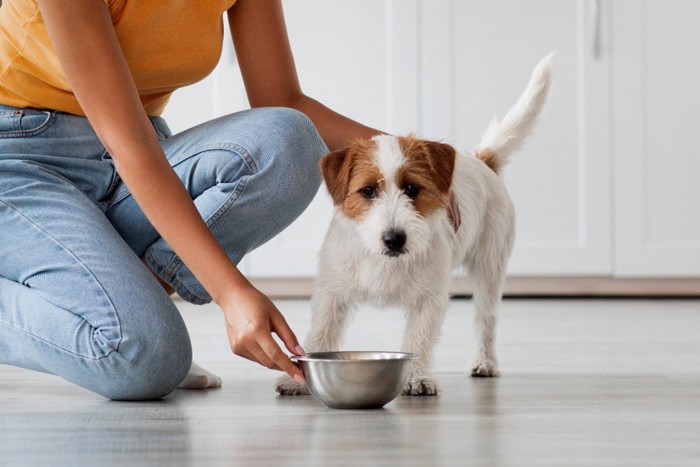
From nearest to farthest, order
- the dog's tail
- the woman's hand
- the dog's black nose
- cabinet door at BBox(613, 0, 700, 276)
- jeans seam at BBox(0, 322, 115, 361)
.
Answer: the woman's hand < jeans seam at BBox(0, 322, 115, 361) < the dog's black nose < the dog's tail < cabinet door at BBox(613, 0, 700, 276)

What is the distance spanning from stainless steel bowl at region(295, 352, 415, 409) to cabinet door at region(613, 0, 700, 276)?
8.62 feet

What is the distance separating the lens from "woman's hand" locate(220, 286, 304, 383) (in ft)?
4.12

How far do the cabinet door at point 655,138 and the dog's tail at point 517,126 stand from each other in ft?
5.75

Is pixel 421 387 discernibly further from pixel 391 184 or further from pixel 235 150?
pixel 235 150

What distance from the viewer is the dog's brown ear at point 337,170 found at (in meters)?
1.67

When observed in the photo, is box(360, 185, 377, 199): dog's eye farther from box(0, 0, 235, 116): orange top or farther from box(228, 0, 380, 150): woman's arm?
box(0, 0, 235, 116): orange top

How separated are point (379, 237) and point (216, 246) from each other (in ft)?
1.17

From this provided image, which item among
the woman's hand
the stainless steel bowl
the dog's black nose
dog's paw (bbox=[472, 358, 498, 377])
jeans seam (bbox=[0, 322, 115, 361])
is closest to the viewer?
the woman's hand

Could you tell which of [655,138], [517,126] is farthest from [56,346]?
[655,138]

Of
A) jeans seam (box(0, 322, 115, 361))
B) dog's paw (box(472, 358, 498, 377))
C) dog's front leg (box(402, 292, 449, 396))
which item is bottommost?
dog's paw (box(472, 358, 498, 377))

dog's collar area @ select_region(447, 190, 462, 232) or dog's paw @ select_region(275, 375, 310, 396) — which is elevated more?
dog's collar area @ select_region(447, 190, 462, 232)

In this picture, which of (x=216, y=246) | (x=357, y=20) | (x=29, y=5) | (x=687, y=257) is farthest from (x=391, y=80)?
(x=216, y=246)

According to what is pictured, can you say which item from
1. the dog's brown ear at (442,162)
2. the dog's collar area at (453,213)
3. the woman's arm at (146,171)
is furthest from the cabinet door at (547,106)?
the woman's arm at (146,171)

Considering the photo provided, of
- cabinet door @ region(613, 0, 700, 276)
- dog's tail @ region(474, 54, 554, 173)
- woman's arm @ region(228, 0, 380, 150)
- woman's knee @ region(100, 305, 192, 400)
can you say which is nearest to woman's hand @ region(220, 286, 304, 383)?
woman's knee @ region(100, 305, 192, 400)
